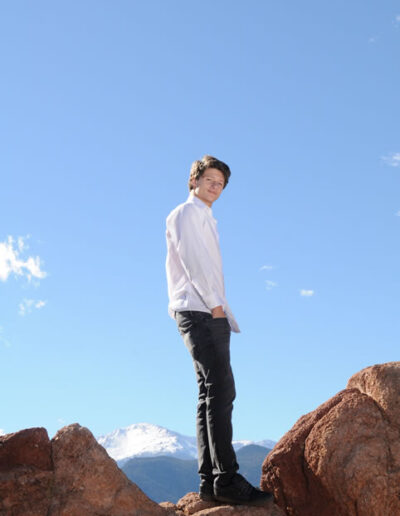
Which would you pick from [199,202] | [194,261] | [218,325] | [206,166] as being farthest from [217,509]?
[206,166]

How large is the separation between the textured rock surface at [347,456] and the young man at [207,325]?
37 cm

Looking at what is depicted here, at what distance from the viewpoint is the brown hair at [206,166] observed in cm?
629

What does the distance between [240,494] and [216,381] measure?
105cm

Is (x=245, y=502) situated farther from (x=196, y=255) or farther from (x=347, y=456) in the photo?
(x=196, y=255)

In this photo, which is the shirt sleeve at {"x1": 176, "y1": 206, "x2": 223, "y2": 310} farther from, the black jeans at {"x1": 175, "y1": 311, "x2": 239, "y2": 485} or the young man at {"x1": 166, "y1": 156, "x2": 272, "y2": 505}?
the black jeans at {"x1": 175, "y1": 311, "x2": 239, "y2": 485}

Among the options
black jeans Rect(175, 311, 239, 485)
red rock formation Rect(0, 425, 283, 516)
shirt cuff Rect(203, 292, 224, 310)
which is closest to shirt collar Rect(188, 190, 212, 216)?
shirt cuff Rect(203, 292, 224, 310)

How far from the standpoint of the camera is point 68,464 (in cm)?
573

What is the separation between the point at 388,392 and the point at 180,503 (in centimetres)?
230

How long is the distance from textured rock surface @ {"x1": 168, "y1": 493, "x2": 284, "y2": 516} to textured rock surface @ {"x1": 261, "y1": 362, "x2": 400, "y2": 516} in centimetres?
26

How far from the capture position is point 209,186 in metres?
6.29

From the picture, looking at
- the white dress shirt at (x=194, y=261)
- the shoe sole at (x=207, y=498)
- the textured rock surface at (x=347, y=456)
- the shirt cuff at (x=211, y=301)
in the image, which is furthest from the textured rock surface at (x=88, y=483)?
the shirt cuff at (x=211, y=301)

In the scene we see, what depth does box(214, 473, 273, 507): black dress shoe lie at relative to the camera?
5.77 metres

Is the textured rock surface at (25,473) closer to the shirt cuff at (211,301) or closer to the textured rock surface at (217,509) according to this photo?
the textured rock surface at (217,509)

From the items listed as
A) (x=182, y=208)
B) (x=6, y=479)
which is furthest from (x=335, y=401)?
(x=6, y=479)
